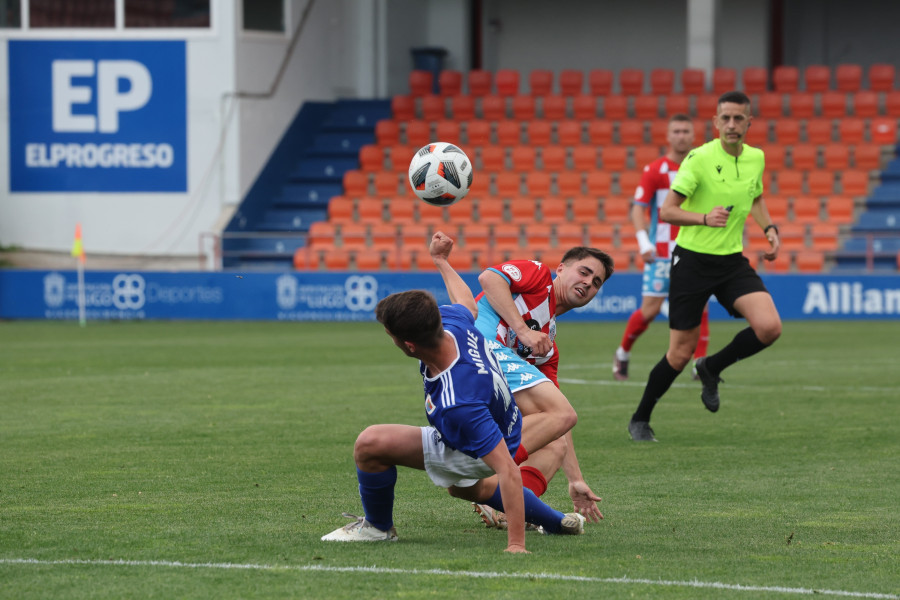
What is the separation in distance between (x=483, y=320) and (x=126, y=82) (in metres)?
21.5

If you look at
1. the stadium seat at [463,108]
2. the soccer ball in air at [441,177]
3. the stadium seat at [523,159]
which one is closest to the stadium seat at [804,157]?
the stadium seat at [523,159]

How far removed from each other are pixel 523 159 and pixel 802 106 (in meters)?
5.58

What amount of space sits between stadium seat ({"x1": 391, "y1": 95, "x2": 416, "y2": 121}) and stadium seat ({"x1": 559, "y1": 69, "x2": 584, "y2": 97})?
317cm

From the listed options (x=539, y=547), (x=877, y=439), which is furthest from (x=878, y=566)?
(x=877, y=439)

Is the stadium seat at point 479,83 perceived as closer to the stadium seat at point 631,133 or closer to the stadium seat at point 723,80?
the stadium seat at point 631,133

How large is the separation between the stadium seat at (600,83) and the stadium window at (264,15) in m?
6.49

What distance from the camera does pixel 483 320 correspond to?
20.3 ft

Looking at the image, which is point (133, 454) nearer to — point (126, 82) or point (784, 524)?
point (784, 524)

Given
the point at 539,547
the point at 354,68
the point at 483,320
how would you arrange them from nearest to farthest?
the point at 539,547
the point at 483,320
the point at 354,68

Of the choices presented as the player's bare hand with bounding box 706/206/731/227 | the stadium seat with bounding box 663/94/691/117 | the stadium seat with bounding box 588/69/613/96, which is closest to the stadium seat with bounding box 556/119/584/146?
the stadium seat with bounding box 588/69/613/96

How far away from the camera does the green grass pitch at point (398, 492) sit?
182 inches

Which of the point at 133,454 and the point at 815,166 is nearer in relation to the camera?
the point at 133,454

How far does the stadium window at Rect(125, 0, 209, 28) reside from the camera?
26.0 metres

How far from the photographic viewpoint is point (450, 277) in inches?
223
